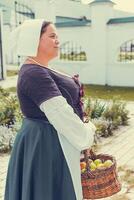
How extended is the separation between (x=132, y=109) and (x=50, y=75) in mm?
8182

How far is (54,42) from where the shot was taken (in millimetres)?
2916

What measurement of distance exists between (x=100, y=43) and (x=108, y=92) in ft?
7.89

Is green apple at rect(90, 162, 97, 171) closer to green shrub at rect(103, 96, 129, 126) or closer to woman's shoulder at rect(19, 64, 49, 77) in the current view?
woman's shoulder at rect(19, 64, 49, 77)

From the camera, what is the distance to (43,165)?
9.75 feet

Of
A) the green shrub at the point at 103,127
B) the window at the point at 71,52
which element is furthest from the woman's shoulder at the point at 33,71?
the window at the point at 71,52

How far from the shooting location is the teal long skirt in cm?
297

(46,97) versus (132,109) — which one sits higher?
(46,97)

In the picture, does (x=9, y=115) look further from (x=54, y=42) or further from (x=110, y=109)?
(x=54, y=42)

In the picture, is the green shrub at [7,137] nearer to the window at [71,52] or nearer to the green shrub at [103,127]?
the green shrub at [103,127]

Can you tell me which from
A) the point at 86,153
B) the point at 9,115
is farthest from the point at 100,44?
the point at 86,153

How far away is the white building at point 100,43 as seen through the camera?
1506 centimetres

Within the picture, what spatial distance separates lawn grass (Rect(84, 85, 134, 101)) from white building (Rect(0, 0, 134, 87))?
1.89ft

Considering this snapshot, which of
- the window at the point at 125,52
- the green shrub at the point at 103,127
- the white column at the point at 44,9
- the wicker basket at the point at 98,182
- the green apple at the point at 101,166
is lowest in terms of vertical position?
the green shrub at the point at 103,127

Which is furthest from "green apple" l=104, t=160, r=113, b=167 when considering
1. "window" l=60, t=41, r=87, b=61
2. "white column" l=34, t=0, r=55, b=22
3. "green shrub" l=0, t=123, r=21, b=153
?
"white column" l=34, t=0, r=55, b=22
